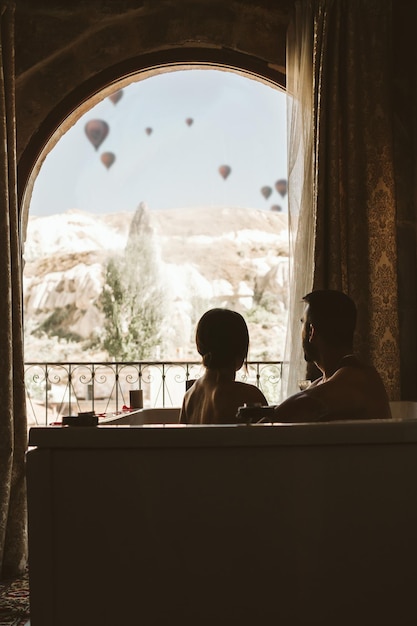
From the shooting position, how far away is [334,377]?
197 cm

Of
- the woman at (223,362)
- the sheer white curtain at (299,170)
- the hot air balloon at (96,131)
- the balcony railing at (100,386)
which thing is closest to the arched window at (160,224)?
the hot air balloon at (96,131)

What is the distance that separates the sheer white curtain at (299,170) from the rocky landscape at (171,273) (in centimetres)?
1306

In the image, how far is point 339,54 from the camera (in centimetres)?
360

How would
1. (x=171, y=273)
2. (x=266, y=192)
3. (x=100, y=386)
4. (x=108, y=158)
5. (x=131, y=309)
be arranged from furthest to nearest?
(x=266, y=192), (x=108, y=158), (x=171, y=273), (x=100, y=386), (x=131, y=309)

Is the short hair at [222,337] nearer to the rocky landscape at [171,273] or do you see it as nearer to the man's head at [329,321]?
the man's head at [329,321]

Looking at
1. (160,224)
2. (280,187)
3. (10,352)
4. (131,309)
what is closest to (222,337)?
(10,352)

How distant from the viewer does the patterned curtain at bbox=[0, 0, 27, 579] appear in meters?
3.27

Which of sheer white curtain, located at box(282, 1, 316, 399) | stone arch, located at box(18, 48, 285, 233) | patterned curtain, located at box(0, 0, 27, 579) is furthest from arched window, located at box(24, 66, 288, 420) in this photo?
patterned curtain, located at box(0, 0, 27, 579)

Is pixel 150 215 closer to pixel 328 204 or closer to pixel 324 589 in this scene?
pixel 328 204

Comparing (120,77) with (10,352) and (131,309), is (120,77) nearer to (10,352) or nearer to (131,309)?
(10,352)

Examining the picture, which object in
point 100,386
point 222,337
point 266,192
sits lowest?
point 100,386

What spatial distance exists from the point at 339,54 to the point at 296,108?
1.11ft

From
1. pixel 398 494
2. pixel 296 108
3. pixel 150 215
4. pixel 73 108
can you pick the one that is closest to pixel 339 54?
pixel 296 108

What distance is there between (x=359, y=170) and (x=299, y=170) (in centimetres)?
31
